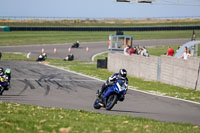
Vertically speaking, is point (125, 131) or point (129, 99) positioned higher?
point (125, 131)

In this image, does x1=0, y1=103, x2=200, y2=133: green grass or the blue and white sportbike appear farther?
the blue and white sportbike

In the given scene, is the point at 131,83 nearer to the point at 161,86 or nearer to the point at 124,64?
the point at 161,86

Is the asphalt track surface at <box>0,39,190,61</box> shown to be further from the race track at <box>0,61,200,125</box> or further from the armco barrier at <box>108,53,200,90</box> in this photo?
the race track at <box>0,61,200,125</box>

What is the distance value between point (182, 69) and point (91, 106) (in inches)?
338

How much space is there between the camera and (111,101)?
15.4m

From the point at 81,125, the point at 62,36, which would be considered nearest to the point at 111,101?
the point at 81,125

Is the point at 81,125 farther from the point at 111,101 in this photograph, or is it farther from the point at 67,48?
the point at 67,48

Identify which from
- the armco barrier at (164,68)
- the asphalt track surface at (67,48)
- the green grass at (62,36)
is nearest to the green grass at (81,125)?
the armco barrier at (164,68)

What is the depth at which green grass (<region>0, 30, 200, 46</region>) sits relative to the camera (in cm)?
6523

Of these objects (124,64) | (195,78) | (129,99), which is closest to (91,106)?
(129,99)

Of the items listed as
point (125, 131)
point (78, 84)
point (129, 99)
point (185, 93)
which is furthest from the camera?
point (78, 84)

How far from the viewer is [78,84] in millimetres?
25484

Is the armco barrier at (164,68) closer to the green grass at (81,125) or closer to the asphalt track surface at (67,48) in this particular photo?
the green grass at (81,125)

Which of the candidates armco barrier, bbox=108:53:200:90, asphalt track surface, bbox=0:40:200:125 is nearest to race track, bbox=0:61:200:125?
asphalt track surface, bbox=0:40:200:125
